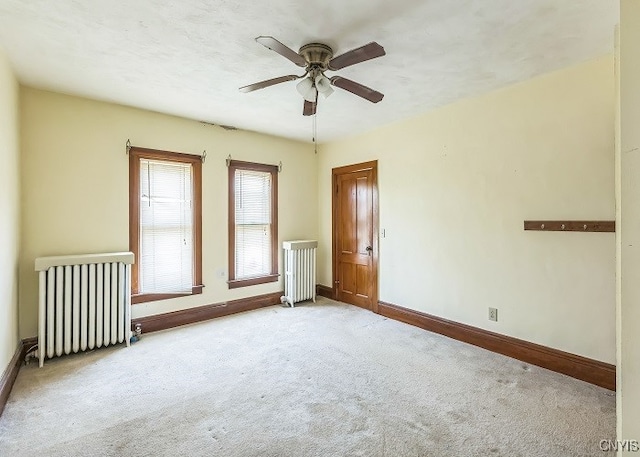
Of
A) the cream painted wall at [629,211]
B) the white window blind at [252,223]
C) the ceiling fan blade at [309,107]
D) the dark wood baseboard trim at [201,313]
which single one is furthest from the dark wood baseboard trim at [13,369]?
the cream painted wall at [629,211]

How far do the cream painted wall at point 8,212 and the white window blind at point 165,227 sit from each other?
1067 millimetres

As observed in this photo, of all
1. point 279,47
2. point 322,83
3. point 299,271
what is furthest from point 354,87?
point 299,271

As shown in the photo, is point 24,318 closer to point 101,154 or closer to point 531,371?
point 101,154

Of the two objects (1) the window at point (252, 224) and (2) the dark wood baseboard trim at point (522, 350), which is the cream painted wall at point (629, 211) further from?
(1) the window at point (252, 224)

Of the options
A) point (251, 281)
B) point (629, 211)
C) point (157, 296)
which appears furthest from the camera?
point (251, 281)

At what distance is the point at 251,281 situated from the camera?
4.54 meters

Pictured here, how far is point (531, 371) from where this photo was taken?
106 inches

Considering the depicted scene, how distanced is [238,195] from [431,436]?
3.60m

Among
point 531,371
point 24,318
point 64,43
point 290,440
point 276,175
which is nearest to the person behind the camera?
point 290,440

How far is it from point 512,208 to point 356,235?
2.17 meters

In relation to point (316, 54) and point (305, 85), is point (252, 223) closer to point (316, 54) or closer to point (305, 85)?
point (305, 85)

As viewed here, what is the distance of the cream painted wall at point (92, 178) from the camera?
300cm

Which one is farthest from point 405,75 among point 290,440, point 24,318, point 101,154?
point 24,318

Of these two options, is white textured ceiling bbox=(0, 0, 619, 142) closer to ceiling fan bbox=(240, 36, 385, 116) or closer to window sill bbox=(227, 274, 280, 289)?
ceiling fan bbox=(240, 36, 385, 116)
